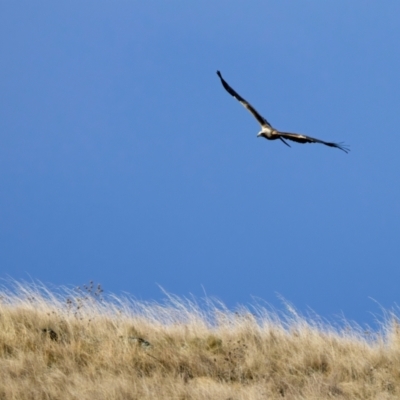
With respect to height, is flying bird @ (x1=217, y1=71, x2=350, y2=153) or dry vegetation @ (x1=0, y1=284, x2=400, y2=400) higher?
flying bird @ (x1=217, y1=71, x2=350, y2=153)

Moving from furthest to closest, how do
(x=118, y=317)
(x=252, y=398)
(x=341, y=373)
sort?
(x=118, y=317), (x=341, y=373), (x=252, y=398)

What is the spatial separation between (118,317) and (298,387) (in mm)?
3148

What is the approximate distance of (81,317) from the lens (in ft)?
31.9

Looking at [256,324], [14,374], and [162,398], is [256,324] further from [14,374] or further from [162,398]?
[14,374]

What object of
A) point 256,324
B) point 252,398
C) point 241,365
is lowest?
point 252,398

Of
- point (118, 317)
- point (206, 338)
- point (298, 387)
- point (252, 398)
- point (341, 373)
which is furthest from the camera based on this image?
point (118, 317)

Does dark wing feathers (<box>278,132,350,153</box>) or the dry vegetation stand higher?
dark wing feathers (<box>278,132,350,153</box>)

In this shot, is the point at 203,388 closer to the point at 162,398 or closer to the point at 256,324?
the point at 162,398

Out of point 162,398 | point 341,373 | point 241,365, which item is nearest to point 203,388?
point 162,398

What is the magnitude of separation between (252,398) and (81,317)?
339cm

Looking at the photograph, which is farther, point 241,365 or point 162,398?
point 241,365

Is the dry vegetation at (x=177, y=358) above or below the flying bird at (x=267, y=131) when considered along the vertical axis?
below

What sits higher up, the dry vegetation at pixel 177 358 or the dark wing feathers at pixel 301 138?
the dark wing feathers at pixel 301 138

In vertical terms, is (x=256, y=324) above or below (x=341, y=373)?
above
